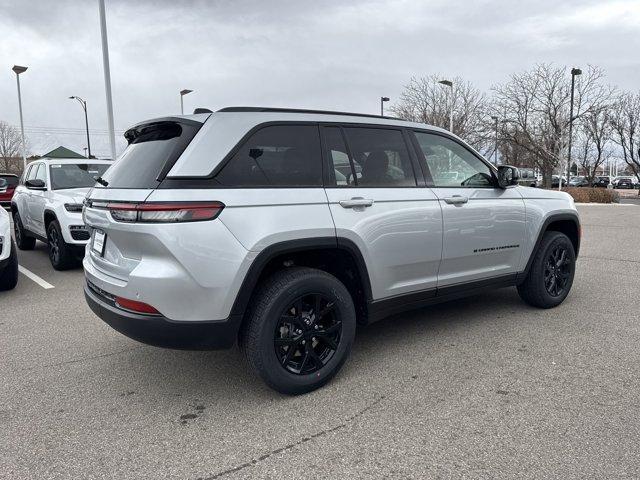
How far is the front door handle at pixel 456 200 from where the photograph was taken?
406 cm

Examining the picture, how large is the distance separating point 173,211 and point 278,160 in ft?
2.61

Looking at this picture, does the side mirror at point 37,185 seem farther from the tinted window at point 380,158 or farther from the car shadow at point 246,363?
the tinted window at point 380,158

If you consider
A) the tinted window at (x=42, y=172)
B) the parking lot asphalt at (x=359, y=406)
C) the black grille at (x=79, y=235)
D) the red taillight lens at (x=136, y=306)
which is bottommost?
the parking lot asphalt at (x=359, y=406)

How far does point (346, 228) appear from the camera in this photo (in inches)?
134

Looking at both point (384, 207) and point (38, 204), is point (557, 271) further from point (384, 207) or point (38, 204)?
point (38, 204)

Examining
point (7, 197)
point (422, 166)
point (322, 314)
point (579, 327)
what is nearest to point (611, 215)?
point (579, 327)

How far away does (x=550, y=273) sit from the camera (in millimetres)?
5137

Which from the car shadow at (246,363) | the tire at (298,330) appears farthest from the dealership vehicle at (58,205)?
the tire at (298,330)

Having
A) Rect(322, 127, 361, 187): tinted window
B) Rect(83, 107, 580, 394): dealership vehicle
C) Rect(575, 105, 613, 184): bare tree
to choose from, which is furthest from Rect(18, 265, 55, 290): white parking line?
Rect(575, 105, 613, 184): bare tree

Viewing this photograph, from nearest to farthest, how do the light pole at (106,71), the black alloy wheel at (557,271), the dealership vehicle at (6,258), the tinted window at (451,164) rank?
the tinted window at (451,164) → the black alloy wheel at (557,271) → the dealership vehicle at (6,258) → the light pole at (106,71)

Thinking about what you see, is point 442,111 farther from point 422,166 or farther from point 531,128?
point 422,166

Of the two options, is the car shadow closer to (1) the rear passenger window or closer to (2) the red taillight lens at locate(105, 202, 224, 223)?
(2) the red taillight lens at locate(105, 202, 224, 223)

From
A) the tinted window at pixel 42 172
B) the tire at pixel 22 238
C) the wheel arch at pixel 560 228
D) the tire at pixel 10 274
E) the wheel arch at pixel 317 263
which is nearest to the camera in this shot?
the wheel arch at pixel 317 263

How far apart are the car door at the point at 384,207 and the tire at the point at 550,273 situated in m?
1.50
